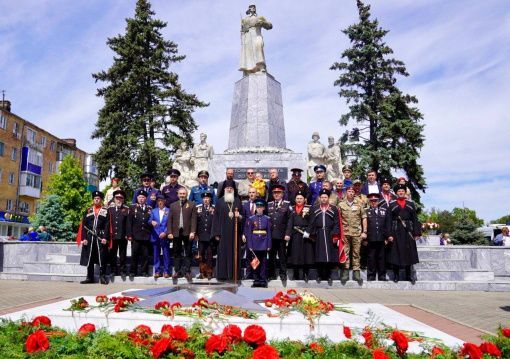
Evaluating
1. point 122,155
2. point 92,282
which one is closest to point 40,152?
point 122,155

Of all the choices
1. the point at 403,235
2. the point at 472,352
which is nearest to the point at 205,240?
the point at 403,235

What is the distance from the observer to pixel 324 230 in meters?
9.65

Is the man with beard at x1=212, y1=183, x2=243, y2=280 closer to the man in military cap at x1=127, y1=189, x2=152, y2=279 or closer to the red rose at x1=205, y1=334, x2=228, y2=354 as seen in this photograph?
the man in military cap at x1=127, y1=189, x2=152, y2=279

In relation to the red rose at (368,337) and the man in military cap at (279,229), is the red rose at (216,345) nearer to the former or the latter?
the red rose at (368,337)

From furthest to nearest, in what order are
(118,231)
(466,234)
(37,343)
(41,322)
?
(466,234) → (118,231) → (41,322) → (37,343)

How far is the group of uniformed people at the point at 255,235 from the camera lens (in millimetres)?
9562

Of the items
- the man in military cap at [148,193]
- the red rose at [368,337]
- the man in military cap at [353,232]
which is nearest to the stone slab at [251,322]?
the red rose at [368,337]

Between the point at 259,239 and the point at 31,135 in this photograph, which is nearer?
the point at 259,239

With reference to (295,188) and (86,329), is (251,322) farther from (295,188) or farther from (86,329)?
(295,188)

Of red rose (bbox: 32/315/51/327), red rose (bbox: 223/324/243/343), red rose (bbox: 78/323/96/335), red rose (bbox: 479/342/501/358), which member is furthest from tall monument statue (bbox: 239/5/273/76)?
red rose (bbox: 479/342/501/358)

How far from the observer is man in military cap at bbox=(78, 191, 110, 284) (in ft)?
33.4

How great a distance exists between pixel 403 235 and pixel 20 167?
1718 inches

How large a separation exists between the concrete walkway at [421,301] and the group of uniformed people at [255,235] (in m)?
0.74

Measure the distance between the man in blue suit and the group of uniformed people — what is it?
2 centimetres
